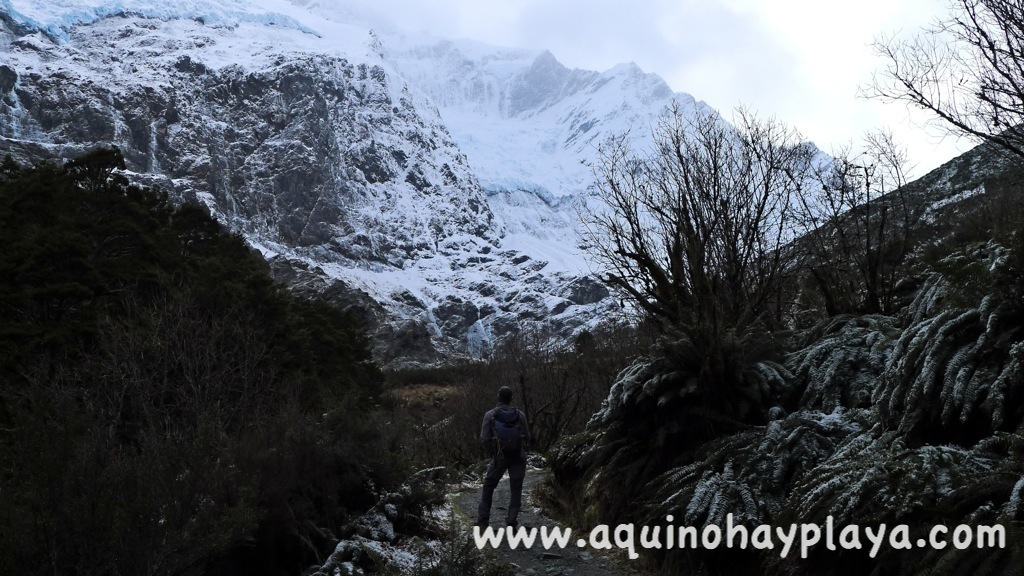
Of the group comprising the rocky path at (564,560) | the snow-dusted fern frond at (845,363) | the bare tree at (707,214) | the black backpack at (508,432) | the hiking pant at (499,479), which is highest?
the bare tree at (707,214)

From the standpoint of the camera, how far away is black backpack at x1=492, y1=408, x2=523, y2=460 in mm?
8477

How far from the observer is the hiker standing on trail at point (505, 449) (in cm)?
850

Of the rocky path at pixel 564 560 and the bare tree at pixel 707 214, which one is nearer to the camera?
the rocky path at pixel 564 560

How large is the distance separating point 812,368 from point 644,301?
3.61 metres

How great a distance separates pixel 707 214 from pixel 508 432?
5.04 metres

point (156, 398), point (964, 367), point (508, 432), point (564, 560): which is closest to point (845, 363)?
point (964, 367)

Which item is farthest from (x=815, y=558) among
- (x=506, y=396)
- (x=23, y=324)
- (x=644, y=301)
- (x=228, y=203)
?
(x=228, y=203)

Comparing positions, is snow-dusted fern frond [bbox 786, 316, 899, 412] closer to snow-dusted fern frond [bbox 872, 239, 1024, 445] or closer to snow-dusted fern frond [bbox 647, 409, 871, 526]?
snow-dusted fern frond [bbox 647, 409, 871, 526]

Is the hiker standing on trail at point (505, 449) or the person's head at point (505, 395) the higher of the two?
the person's head at point (505, 395)

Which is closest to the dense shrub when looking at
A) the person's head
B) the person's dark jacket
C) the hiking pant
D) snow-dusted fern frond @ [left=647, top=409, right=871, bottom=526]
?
the hiking pant

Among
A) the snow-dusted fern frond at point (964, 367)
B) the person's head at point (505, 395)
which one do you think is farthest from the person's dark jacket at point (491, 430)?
the snow-dusted fern frond at point (964, 367)

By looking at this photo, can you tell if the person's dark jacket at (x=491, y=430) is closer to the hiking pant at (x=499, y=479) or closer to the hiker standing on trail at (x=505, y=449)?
the hiker standing on trail at (x=505, y=449)

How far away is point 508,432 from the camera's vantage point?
27.9 feet

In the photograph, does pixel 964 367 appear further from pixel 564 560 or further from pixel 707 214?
pixel 707 214
